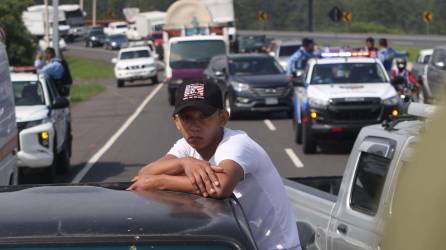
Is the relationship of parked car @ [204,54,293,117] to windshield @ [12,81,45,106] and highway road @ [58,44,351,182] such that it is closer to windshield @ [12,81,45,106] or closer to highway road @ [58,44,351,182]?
highway road @ [58,44,351,182]

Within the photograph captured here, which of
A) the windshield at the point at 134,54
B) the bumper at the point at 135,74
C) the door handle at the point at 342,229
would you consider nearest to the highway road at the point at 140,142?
the door handle at the point at 342,229

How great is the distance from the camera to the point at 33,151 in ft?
46.3

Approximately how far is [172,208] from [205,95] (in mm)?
755

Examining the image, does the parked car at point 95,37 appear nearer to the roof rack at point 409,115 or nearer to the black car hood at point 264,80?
the black car hood at point 264,80

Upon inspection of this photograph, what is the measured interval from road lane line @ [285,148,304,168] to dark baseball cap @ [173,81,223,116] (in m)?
12.8

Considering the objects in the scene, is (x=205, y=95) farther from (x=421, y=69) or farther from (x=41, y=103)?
(x=421, y=69)

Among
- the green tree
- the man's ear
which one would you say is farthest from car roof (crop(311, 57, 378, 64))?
the green tree

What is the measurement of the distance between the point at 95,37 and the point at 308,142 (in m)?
84.9

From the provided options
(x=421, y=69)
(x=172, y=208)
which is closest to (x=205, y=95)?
(x=172, y=208)

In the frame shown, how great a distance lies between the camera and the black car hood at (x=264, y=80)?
85.1 feet

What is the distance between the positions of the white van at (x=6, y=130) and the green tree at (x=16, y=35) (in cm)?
3185

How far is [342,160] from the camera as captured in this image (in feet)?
56.2

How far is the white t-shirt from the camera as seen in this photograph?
136 inches

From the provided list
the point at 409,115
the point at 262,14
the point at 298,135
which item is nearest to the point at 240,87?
the point at 298,135
